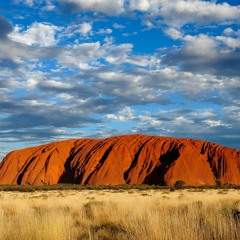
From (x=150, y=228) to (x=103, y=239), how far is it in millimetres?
1248

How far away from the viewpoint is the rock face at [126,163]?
241 feet

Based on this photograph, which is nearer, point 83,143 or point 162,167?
point 162,167

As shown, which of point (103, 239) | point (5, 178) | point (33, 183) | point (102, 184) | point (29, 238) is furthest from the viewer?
point (5, 178)

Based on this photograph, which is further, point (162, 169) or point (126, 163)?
point (126, 163)

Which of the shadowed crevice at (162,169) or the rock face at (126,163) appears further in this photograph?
the rock face at (126,163)

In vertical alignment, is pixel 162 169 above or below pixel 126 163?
below

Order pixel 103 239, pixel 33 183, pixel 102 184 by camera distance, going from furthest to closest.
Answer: pixel 33 183 < pixel 102 184 < pixel 103 239

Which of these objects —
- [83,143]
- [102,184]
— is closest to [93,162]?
[102,184]

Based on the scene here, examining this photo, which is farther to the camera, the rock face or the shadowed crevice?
the rock face

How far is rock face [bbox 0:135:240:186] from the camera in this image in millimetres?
73500

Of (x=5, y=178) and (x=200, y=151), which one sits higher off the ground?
(x=200, y=151)

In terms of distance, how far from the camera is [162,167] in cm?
7450

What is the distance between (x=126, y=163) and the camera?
77.9 meters

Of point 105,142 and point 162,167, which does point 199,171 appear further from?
point 105,142
